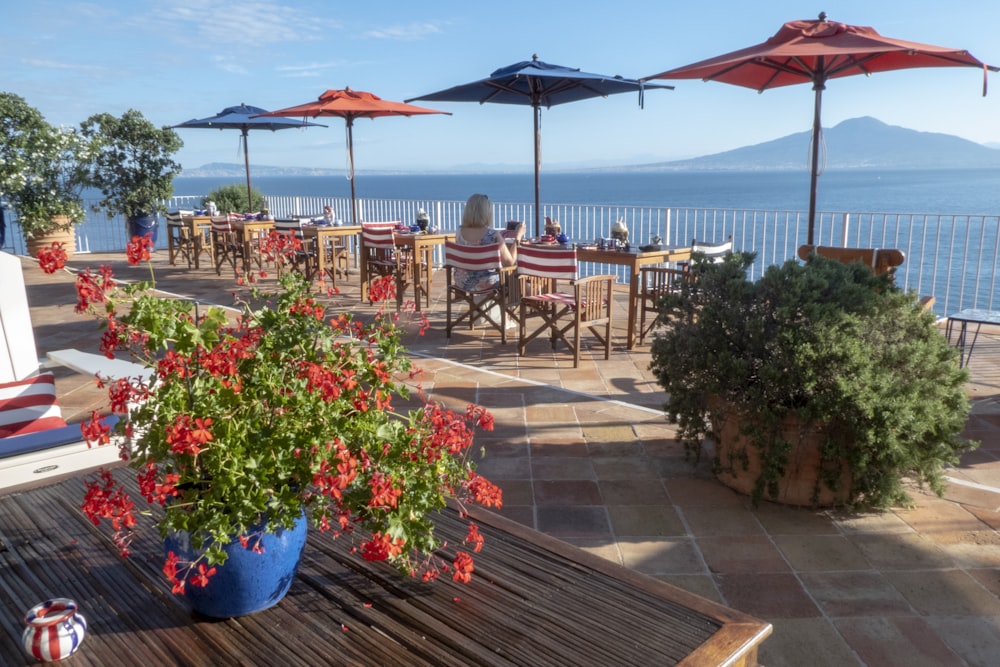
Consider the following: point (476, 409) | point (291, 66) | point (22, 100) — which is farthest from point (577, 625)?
point (291, 66)

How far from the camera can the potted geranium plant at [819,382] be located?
258 centimetres

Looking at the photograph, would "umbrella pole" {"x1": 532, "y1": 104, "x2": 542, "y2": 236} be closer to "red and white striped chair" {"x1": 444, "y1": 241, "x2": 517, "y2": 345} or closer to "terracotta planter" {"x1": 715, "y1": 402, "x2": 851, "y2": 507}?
"red and white striped chair" {"x1": 444, "y1": 241, "x2": 517, "y2": 345}

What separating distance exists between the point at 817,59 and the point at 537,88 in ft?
9.09

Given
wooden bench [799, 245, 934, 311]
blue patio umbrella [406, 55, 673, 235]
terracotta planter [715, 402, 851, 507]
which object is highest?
blue patio umbrella [406, 55, 673, 235]

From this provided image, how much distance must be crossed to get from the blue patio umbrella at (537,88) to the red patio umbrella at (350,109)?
4.43 feet

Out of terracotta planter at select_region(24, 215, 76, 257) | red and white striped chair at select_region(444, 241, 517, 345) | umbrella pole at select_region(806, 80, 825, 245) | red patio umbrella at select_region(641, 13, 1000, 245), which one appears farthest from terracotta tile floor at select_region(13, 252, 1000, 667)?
terracotta planter at select_region(24, 215, 76, 257)

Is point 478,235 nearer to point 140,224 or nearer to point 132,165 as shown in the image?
point 140,224

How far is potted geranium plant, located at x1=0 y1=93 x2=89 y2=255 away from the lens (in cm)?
1048

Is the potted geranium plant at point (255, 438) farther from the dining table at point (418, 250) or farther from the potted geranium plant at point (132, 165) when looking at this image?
the potted geranium plant at point (132, 165)

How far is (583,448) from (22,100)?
1104 centimetres

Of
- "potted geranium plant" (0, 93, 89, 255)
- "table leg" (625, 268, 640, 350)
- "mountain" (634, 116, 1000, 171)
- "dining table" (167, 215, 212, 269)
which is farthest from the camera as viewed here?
"mountain" (634, 116, 1000, 171)

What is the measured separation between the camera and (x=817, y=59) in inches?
188

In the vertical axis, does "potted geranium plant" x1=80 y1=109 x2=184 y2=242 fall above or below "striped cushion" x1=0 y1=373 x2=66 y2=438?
above

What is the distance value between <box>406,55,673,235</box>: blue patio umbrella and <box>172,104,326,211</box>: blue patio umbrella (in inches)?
169
